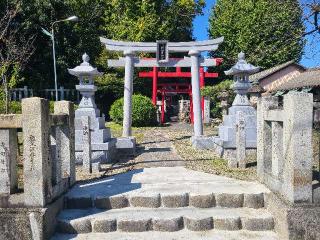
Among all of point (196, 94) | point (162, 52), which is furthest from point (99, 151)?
point (162, 52)

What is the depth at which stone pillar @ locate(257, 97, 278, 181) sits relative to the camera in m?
5.63

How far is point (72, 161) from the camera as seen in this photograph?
6.07 meters

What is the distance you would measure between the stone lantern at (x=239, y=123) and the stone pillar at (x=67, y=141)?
3.64m

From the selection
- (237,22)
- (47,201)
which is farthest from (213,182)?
(237,22)

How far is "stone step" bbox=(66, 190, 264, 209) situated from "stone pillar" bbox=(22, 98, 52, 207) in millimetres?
903

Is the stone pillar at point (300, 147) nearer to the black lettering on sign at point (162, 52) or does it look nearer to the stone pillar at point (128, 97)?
the stone pillar at point (128, 97)

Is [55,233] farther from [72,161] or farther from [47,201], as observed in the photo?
[72,161]

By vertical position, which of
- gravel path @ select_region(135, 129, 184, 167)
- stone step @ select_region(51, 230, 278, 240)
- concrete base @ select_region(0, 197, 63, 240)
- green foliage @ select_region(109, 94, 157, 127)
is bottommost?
stone step @ select_region(51, 230, 278, 240)

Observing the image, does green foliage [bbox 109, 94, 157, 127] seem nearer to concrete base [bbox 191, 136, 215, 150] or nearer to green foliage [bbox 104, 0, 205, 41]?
green foliage [bbox 104, 0, 205, 41]

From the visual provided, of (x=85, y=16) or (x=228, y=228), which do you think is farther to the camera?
(x=85, y=16)

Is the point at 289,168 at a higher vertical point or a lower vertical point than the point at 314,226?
higher

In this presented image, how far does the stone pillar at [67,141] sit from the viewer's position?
586 cm

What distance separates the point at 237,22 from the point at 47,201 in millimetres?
28612

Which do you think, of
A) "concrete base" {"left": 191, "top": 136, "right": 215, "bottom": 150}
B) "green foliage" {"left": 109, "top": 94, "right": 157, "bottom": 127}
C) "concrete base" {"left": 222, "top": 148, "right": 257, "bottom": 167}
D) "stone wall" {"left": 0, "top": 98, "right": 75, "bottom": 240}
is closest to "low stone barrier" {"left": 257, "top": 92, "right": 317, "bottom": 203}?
"concrete base" {"left": 222, "top": 148, "right": 257, "bottom": 167}
